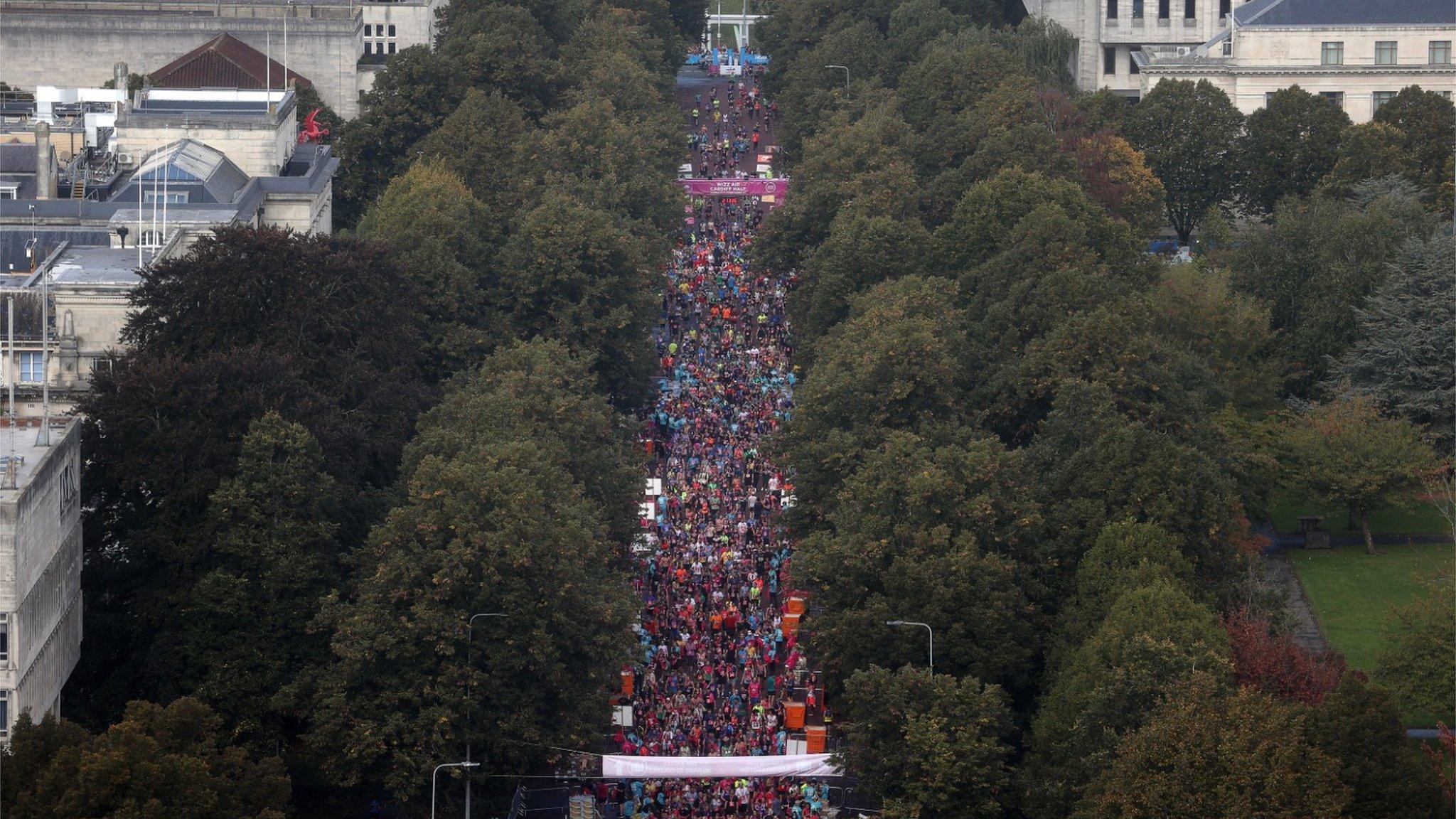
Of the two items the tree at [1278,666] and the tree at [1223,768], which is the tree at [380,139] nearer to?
the tree at [1278,666]

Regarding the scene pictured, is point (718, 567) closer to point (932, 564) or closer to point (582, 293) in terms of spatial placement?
point (932, 564)

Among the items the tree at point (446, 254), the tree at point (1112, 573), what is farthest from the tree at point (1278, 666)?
the tree at point (446, 254)

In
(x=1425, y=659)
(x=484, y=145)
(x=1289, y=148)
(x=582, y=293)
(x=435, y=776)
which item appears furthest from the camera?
(x=1289, y=148)

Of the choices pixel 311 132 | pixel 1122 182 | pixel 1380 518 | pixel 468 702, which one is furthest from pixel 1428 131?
pixel 468 702

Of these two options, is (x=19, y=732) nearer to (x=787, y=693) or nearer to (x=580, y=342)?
(x=787, y=693)

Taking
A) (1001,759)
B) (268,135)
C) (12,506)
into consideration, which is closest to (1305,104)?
(268,135)
